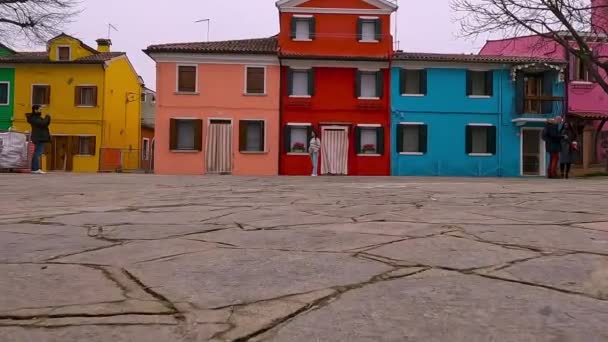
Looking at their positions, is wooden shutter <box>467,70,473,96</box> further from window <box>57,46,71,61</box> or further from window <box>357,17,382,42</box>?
window <box>57,46,71,61</box>

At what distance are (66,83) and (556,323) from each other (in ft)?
111

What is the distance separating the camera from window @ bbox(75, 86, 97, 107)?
107 feet

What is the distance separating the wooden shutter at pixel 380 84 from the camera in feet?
91.4

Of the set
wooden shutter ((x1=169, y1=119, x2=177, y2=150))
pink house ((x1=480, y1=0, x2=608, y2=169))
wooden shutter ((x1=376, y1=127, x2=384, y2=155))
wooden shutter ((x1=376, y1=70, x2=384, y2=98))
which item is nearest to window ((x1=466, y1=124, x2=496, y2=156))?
wooden shutter ((x1=376, y1=127, x2=384, y2=155))

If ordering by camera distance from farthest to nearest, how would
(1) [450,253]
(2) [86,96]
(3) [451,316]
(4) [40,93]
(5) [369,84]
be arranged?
(2) [86,96] < (4) [40,93] < (5) [369,84] < (1) [450,253] < (3) [451,316]

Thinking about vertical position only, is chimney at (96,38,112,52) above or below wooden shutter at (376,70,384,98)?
above

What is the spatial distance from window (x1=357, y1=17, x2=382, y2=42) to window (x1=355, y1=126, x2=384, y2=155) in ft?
14.3

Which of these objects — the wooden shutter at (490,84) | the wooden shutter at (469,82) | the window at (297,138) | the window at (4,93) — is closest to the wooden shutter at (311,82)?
the window at (297,138)

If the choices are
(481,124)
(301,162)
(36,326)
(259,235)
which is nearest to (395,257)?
(259,235)

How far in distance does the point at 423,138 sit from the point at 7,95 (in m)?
22.6

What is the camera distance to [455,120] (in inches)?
1112

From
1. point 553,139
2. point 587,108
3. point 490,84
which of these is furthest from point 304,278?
point 587,108

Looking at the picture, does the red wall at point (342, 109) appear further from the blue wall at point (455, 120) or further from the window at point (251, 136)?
the window at point (251, 136)

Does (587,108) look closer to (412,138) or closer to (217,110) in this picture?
(412,138)
